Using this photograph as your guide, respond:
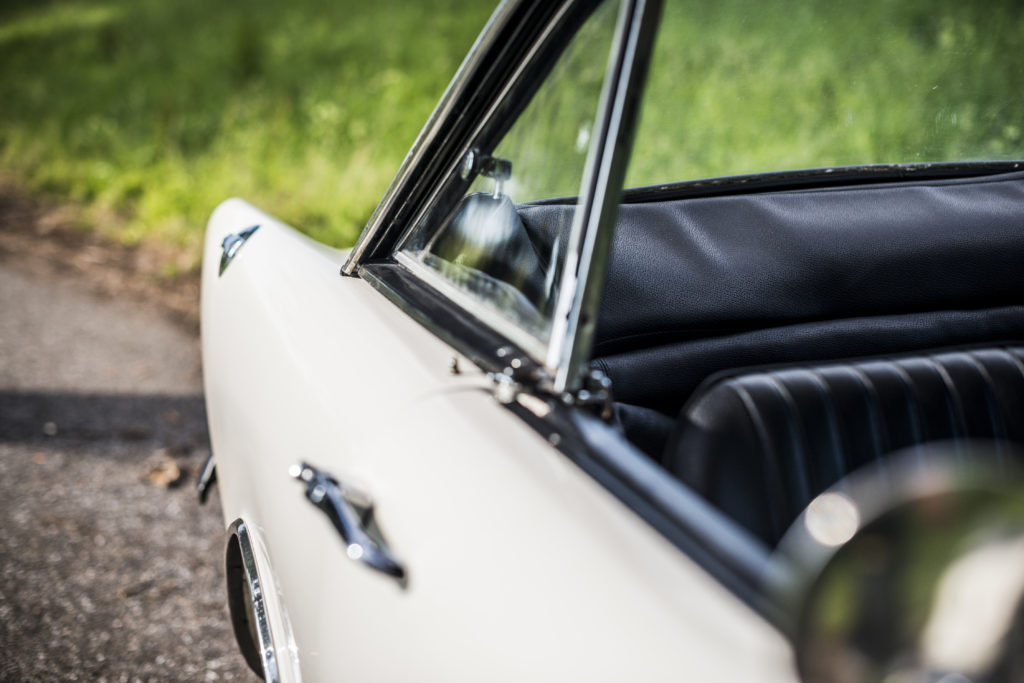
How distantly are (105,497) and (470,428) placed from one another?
89.3 inches

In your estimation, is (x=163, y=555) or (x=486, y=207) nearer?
(x=486, y=207)

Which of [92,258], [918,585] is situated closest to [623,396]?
[918,585]

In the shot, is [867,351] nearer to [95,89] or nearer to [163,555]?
[163,555]

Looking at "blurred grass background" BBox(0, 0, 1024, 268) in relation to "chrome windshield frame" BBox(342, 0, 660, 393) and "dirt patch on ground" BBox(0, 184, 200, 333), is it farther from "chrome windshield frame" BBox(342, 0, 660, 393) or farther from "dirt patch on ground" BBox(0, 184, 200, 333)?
"chrome windshield frame" BBox(342, 0, 660, 393)

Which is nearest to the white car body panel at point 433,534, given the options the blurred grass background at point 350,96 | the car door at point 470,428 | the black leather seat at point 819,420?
the car door at point 470,428

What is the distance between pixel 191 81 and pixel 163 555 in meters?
8.07

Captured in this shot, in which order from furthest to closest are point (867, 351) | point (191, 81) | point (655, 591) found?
point (191, 81) → point (867, 351) → point (655, 591)

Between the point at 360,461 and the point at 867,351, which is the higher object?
the point at 867,351

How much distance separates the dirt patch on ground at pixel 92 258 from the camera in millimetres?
4965

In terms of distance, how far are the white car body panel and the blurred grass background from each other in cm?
81

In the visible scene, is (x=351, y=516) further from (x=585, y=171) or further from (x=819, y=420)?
(x=819, y=420)

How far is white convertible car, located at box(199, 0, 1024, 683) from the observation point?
59 centimetres

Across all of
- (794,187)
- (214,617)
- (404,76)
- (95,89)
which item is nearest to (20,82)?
(95,89)

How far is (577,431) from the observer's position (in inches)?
37.2
